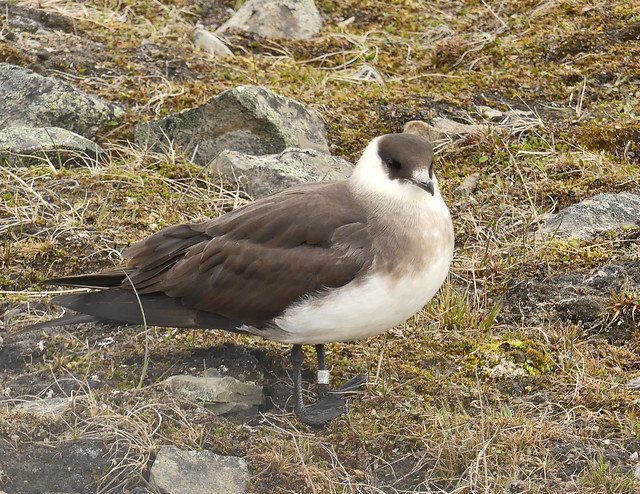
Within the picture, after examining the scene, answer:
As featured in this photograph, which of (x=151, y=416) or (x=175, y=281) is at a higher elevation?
(x=175, y=281)

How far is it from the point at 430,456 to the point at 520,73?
3683 mm

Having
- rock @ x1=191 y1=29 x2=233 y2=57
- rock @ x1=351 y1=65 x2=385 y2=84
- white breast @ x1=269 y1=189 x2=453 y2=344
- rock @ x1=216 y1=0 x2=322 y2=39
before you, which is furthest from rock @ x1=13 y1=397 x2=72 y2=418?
rock @ x1=216 y1=0 x2=322 y2=39

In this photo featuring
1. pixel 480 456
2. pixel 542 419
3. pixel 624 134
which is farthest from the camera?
pixel 624 134

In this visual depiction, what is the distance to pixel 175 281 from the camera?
13.2 feet

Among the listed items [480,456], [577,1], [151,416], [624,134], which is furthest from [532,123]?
[151,416]

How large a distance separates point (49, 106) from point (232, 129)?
121 centimetres

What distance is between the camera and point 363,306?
361 centimetres

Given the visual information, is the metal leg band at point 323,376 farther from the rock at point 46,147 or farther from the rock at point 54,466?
the rock at point 46,147

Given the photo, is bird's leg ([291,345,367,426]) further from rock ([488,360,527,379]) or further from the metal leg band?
rock ([488,360,527,379])

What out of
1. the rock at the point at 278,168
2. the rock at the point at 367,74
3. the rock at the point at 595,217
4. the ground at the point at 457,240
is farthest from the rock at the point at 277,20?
the rock at the point at 595,217

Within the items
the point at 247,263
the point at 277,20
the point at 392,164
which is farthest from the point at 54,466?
the point at 277,20

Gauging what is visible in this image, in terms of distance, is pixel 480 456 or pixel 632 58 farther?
pixel 632 58

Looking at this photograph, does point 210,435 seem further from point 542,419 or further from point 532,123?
point 532,123

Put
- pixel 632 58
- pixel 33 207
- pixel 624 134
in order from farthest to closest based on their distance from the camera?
1. pixel 632 58
2. pixel 624 134
3. pixel 33 207
